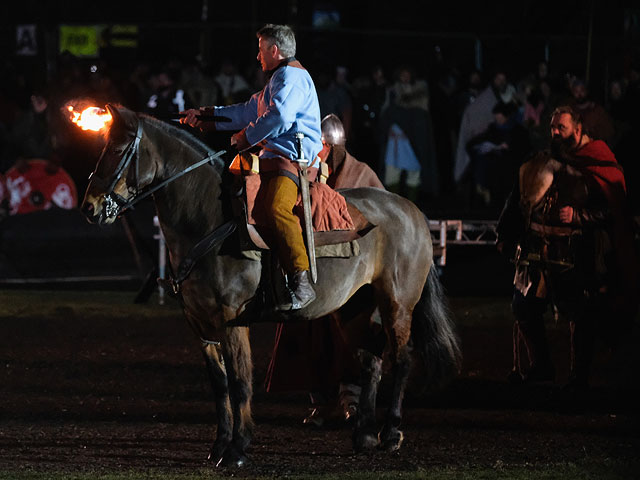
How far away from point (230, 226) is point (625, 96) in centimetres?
1110

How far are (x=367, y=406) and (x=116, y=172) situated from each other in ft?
8.17

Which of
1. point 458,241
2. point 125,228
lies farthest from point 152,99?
point 458,241

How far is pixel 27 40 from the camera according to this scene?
19.4 metres

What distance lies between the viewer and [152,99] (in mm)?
17656

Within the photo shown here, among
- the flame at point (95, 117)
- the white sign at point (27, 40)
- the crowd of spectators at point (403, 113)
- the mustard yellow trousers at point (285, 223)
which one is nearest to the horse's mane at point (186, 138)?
the flame at point (95, 117)

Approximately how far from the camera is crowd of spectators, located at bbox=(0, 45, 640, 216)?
57.5ft

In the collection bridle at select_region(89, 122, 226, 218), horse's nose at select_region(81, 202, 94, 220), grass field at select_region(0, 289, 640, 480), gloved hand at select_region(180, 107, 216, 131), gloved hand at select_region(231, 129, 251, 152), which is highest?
gloved hand at select_region(180, 107, 216, 131)

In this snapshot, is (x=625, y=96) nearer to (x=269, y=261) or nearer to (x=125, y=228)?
(x=125, y=228)

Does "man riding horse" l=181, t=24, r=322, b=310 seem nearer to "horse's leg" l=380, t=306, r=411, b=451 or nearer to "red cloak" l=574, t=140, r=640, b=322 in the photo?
"horse's leg" l=380, t=306, r=411, b=451

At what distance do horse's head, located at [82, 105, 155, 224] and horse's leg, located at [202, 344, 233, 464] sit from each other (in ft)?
3.81

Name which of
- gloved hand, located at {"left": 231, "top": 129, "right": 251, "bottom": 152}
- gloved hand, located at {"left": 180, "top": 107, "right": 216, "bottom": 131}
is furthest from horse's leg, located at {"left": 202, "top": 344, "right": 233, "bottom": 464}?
gloved hand, located at {"left": 180, "top": 107, "right": 216, "bottom": 131}

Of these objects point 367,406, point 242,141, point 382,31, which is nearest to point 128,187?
point 242,141

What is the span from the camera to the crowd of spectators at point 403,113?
57.5 feet

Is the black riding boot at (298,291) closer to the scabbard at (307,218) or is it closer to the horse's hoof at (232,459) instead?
the scabbard at (307,218)
